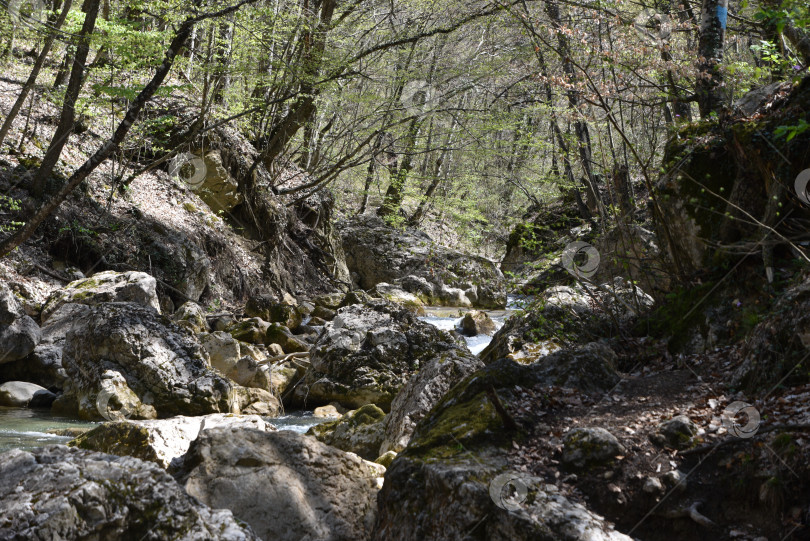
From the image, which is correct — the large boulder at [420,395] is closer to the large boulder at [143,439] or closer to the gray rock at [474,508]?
the large boulder at [143,439]

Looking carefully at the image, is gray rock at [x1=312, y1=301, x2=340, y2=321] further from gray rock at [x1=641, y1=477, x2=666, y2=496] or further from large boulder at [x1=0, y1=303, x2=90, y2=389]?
gray rock at [x1=641, y1=477, x2=666, y2=496]

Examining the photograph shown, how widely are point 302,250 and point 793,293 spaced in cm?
1405

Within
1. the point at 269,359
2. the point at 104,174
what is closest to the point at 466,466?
the point at 269,359

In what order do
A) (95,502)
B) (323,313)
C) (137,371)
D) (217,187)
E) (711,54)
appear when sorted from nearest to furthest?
(95,502) → (711,54) → (137,371) → (323,313) → (217,187)

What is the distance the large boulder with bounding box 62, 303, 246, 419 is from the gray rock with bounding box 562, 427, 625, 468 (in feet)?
16.1

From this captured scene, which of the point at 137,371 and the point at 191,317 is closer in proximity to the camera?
the point at 137,371

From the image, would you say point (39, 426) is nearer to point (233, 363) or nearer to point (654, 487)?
point (233, 363)

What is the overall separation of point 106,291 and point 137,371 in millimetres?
2536

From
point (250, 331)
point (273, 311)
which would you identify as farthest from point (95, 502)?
point (273, 311)

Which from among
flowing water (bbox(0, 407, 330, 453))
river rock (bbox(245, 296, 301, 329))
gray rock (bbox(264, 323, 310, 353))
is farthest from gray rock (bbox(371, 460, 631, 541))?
river rock (bbox(245, 296, 301, 329))

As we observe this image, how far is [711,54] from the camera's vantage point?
6.52 metres

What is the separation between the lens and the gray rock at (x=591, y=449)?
10.7 feet

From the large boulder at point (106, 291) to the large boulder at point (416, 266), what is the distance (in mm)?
8044

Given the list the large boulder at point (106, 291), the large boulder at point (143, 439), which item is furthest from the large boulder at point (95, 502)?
the large boulder at point (106, 291)
